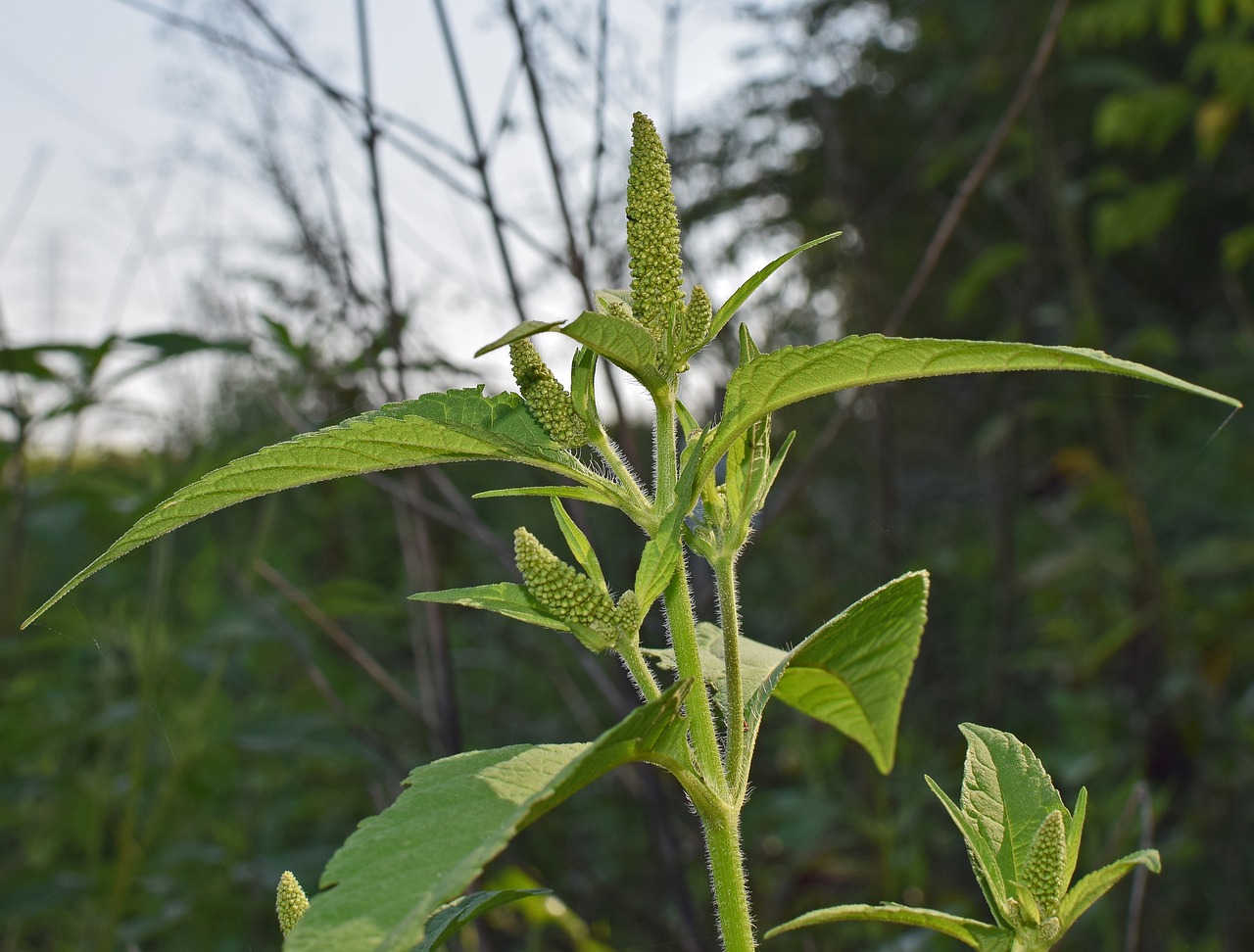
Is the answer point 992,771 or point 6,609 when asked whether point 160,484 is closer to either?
point 6,609

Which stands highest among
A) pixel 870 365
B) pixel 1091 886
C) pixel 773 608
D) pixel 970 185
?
pixel 970 185

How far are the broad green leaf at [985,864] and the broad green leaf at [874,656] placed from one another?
0.21 ft

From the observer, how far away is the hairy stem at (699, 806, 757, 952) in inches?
16.3

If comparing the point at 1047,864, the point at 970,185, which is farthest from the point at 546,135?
the point at 1047,864

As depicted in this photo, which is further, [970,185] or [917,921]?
[970,185]

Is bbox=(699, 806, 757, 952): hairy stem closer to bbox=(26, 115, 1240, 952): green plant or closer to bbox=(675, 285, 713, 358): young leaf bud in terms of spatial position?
bbox=(26, 115, 1240, 952): green plant

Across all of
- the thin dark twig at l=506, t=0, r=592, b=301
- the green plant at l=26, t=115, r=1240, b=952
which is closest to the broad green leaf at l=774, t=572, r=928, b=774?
the green plant at l=26, t=115, r=1240, b=952

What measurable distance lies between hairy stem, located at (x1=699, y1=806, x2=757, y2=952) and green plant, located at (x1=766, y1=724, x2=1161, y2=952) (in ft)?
0.06

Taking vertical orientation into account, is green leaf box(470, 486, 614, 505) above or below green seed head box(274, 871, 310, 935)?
above

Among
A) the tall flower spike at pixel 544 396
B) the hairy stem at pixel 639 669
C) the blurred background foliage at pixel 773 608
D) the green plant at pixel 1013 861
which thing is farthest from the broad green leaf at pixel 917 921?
the blurred background foliage at pixel 773 608

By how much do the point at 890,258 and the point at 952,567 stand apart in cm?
209

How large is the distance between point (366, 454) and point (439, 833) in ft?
0.50

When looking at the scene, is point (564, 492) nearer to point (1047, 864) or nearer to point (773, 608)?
point (1047, 864)

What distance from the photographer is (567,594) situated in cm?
43
